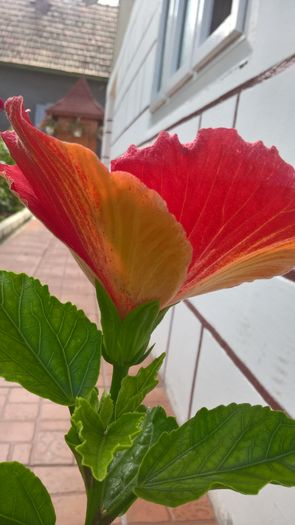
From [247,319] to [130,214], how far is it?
870 millimetres

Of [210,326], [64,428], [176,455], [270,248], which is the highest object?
[270,248]

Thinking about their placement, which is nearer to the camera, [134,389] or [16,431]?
[134,389]

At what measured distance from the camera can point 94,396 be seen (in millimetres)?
529

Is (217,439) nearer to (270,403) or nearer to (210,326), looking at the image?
(270,403)

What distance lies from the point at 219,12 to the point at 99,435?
1.80 meters

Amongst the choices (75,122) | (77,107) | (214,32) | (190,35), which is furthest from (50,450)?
(77,107)

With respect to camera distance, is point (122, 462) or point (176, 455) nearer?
point (176, 455)

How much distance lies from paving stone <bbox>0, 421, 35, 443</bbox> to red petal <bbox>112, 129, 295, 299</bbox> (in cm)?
139

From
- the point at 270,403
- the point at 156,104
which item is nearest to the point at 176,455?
the point at 270,403

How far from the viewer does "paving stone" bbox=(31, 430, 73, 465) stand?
1.52 m

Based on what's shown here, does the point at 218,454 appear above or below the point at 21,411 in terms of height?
above

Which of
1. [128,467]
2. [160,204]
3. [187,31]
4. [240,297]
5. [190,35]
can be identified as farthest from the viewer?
[187,31]

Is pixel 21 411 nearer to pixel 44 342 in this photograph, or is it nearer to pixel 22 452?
pixel 22 452

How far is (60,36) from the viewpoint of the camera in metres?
14.1
